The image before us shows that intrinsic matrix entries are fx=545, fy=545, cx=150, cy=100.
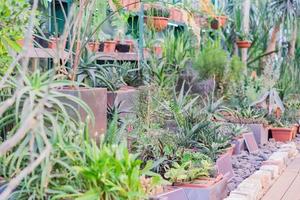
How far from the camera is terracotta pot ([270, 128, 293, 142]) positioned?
26.0 feet

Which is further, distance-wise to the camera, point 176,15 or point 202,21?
point 202,21

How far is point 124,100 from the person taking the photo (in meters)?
5.23

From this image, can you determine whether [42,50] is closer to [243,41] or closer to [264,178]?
[264,178]

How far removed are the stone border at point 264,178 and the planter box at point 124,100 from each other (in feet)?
4.18

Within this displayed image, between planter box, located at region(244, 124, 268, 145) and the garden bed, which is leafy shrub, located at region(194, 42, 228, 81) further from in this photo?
the garden bed

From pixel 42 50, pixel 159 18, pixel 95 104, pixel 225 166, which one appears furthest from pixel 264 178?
pixel 159 18

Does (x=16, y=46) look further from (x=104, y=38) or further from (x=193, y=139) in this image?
(x=104, y=38)

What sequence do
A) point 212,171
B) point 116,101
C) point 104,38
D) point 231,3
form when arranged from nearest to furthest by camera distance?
point 212,171 → point 116,101 → point 104,38 → point 231,3

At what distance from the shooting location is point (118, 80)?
5.48 m

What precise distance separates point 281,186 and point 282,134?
10.1 feet

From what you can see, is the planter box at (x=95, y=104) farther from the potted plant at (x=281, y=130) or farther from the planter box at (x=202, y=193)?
the potted plant at (x=281, y=130)

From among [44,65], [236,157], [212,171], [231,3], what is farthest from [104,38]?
[231,3]

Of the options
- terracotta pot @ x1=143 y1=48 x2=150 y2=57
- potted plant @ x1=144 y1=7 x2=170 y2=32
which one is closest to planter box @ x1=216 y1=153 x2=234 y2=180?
terracotta pot @ x1=143 y1=48 x2=150 y2=57

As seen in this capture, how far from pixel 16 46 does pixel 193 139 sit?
108 inches
